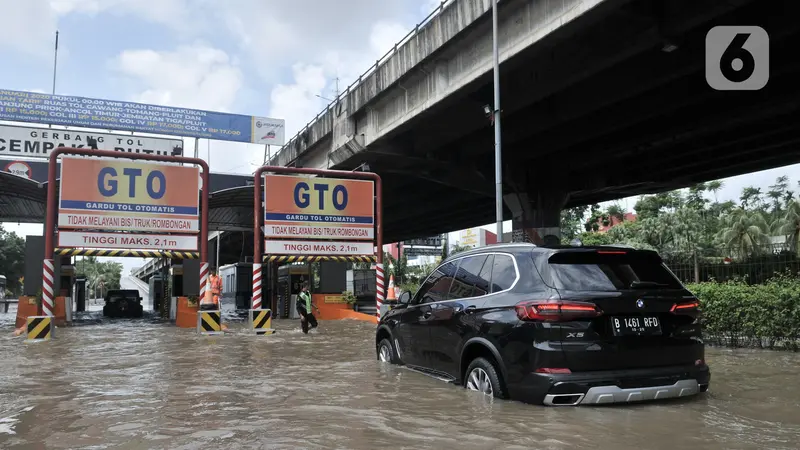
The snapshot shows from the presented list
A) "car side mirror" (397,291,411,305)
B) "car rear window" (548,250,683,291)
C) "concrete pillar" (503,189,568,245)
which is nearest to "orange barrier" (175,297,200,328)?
"car side mirror" (397,291,411,305)

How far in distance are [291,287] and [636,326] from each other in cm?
2184

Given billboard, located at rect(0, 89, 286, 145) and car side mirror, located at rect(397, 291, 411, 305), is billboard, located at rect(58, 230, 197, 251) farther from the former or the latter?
billboard, located at rect(0, 89, 286, 145)

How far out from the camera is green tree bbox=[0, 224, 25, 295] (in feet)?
214

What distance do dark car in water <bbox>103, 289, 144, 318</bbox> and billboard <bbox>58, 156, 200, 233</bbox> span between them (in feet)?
47.3

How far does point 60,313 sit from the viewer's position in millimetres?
20250

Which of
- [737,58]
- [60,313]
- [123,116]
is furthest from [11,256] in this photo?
[737,58]

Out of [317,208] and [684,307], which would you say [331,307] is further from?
[684,307]

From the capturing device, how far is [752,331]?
1115 centimetres

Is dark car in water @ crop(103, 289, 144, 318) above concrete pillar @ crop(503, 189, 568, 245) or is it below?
below

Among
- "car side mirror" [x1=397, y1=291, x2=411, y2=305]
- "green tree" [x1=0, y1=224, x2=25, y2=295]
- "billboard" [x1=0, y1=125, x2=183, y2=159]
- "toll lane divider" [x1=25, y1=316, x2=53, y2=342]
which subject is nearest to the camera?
"car side mirror" [x1=397, y1=291, x2=411, y2=305]

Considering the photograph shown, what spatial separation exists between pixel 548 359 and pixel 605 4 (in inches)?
389

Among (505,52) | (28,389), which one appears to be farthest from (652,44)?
(28,389)

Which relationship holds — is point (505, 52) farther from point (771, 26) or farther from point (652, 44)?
point (771, 26)

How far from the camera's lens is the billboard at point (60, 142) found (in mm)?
36000
